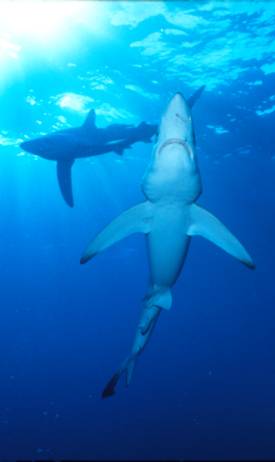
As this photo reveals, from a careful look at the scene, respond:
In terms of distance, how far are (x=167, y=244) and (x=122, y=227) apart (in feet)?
2.52

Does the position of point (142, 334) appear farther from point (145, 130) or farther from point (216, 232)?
point (145, 130)

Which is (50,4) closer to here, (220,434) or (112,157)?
(112,157)

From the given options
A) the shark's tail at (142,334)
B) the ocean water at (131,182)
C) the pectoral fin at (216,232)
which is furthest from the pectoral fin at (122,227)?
the ocean water at (131,182)

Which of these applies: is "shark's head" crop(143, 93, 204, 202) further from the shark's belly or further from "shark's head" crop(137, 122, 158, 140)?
"shark's head" crop(137, 122, 158, 140)

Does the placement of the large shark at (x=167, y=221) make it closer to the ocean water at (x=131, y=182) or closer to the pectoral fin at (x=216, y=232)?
the pectoral fin at (x=216, y=232)

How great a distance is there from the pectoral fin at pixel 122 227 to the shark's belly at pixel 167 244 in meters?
0.15

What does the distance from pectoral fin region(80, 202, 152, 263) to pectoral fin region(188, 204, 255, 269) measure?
2.18 ft

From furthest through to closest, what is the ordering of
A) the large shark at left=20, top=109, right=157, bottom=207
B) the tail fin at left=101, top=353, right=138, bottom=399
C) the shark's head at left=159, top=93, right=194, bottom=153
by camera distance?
the large shark at left=20, top=109, right=157, bottom=207 < the tail fin at left=101, top=353, right=138, bottom=399 < the shark's head at left=159, top=93, right=194, bottom=153

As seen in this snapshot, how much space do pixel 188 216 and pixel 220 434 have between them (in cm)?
2123

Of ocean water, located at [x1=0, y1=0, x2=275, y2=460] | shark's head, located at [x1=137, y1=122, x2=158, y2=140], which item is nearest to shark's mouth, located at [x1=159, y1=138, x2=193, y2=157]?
ocean water, located at [x1=0, y1=0, x2=275, y2=460]

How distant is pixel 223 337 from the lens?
9025 cm

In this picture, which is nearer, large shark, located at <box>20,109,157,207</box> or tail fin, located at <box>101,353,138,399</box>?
tail fin, located at <box>101,353,138,399</box>

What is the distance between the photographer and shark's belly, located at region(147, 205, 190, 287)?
5.53 meters

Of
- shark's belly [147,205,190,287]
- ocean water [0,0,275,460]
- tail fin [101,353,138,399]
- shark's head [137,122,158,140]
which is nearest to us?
shark's belly [147,205,190,287]
